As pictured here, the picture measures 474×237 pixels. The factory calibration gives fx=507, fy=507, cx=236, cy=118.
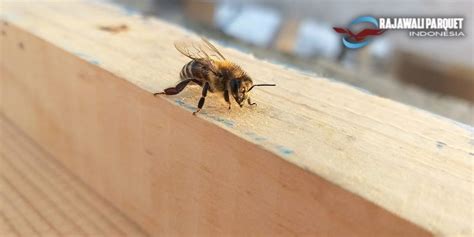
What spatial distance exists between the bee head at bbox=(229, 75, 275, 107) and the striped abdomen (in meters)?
0.06

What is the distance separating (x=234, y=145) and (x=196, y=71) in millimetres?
249

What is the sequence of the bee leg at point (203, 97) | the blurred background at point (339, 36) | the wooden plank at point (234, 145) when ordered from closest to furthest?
the wooden plank at point (234, 145) < the bee leg at point (203, 97) < the blurred background at point (339, 36)

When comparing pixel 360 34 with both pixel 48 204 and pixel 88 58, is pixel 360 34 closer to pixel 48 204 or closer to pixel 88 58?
pixel 88 58

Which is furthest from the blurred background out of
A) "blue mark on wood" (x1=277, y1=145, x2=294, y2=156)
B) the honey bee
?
"blue mark on wood" (x1=277, y1=145, x2=294, y2=156)

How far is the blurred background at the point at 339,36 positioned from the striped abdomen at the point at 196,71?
774 mm

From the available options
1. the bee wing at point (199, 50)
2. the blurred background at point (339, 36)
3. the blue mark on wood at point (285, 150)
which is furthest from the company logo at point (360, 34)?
the blurred background at point (339, 36)

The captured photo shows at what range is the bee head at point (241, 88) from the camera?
2.63 ft

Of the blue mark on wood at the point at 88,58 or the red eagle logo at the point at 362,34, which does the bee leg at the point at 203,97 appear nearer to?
the blue mark on wood at the point at 88,58

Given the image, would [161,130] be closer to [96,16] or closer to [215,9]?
[96,16]

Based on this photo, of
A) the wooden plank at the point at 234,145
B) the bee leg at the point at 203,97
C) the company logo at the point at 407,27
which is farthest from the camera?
the company logo at the point at 407,27

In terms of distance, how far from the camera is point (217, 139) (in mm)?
701

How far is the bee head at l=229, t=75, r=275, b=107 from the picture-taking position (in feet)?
2.63

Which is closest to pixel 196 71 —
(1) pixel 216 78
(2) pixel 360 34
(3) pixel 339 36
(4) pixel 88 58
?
(1) pixel 216 78

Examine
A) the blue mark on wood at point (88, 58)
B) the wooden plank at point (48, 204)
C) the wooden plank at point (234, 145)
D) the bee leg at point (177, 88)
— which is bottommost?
the wooden plank at point (48, 204)
